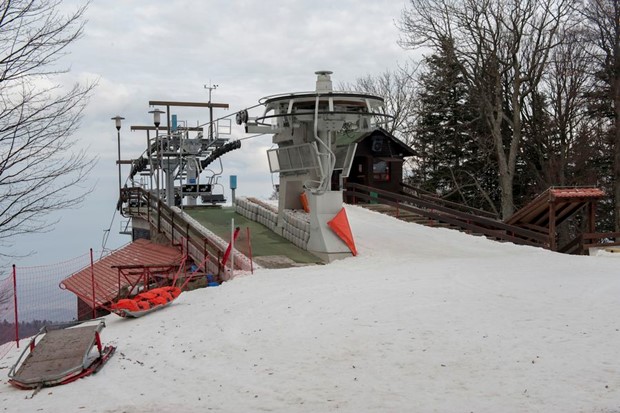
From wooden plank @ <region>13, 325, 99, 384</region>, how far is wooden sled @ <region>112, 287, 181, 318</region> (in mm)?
2198

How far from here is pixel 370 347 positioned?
947 cm

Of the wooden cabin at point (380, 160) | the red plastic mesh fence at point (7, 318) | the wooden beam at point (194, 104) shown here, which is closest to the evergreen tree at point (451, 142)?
the wooden cabin at point (380, 160)

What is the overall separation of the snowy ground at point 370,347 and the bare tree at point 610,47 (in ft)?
60.3

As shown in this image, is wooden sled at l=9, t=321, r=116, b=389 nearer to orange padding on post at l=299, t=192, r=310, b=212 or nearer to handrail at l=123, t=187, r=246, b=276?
handrail at l=123, t=187, r=246, b=276

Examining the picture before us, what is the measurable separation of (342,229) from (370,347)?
9407mm

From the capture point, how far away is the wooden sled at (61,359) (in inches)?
335

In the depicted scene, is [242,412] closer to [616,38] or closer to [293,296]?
[293,296]

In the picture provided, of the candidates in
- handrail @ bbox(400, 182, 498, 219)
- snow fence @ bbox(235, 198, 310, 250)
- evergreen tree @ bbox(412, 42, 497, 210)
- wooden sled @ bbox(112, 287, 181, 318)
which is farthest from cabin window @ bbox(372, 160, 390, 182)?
wooden sled @ bbox(112, 287, 181, 318)

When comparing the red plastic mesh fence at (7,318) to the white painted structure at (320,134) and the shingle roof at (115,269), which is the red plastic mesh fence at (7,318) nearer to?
the shingle roof at (115,269)

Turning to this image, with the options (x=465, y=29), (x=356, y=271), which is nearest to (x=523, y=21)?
(x=465, y=29)

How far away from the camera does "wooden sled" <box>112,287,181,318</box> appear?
12.9 metres

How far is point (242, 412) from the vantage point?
7.05 meters

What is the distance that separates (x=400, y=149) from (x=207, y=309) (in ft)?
79.4

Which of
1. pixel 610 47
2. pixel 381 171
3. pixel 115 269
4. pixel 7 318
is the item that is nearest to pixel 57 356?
pixel 7 318
